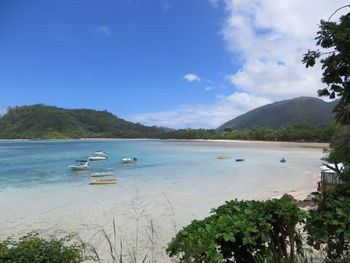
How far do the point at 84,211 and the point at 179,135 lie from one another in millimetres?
133184

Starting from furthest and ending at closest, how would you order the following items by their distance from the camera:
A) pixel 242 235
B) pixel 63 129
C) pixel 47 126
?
pixel 63 129
pixel 47 126
pixel 242 235

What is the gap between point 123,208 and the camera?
11484 mm

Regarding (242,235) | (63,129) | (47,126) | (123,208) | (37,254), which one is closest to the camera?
(242,235)

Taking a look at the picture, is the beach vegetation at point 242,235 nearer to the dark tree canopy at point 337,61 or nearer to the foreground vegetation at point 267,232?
the foreground vegetation at point 267,232

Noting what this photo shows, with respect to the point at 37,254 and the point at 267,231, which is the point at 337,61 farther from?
A: the point at 37,254

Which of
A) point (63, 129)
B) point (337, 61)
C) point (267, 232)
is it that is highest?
point (63, 129)

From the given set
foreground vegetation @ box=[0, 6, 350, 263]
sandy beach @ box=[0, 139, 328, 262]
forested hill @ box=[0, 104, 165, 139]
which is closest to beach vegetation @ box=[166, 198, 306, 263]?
foreground vegetation @ box=[0, 6, 350, 263]

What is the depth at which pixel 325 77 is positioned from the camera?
3629 millimetres

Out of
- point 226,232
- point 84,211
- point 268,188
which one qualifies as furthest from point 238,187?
point 226,232

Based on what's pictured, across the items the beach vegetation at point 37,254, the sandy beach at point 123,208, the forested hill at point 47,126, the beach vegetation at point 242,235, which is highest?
the forested hill at point 47,126

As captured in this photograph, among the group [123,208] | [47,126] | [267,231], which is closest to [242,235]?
[267,231]

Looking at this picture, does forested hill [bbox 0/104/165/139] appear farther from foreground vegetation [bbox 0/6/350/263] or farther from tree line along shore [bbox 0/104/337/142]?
foreground vegetation [bbox 0/6/350/263]

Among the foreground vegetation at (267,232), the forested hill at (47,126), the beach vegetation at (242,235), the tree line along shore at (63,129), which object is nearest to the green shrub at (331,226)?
the foreground vegetation at (267,232)

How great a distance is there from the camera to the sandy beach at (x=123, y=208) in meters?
8.33
